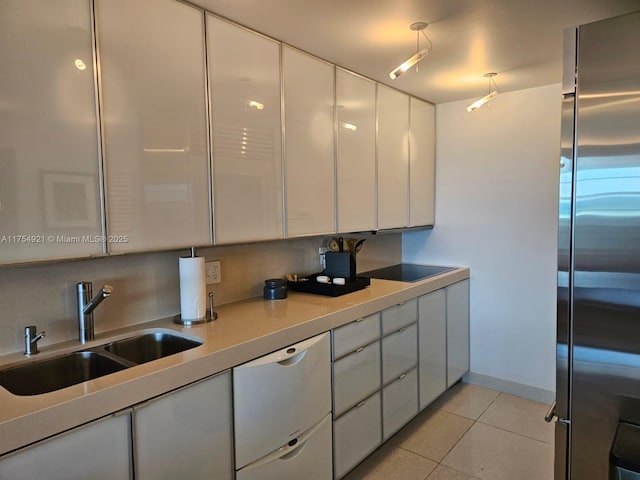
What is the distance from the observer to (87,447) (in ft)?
3.89

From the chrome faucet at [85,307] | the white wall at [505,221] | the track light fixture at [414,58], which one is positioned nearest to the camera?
the chrome faucet at [85,307]

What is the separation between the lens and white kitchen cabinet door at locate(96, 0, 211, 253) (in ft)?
5.00

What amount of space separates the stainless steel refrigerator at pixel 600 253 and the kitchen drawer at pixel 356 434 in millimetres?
1068

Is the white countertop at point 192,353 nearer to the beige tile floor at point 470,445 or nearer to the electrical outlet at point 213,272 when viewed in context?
the electrical outlet at point 213,272

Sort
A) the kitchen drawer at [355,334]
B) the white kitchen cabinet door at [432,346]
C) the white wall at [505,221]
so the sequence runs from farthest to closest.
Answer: the white wall at [505,221] → the white kitchen cabinet door at [432,346] → the kitchen drawer at [355,334]

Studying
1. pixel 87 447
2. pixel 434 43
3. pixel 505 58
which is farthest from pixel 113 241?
pixel 505 58

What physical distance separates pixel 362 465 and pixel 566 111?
209 centimetres

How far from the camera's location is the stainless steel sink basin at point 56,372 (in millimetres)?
1419

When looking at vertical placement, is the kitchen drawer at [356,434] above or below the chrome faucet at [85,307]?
below

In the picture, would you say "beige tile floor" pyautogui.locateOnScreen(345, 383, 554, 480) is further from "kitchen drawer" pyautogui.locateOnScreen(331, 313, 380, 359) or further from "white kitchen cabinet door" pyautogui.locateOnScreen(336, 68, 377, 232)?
"white kitchen cabinet door" pyautogui.locateOnScreen(336, 68, 377, 232)

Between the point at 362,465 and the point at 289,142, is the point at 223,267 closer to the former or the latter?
the point at 289,142

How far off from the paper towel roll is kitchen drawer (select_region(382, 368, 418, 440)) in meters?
1.22

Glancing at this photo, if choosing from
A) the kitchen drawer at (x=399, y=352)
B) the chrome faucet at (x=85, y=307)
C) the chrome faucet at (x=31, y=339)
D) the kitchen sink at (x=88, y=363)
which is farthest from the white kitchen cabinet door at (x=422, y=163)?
the chrome faucet at (x=31, y=339)

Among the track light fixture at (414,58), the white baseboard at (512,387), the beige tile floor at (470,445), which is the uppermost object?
the track light fixture at (414,58)
